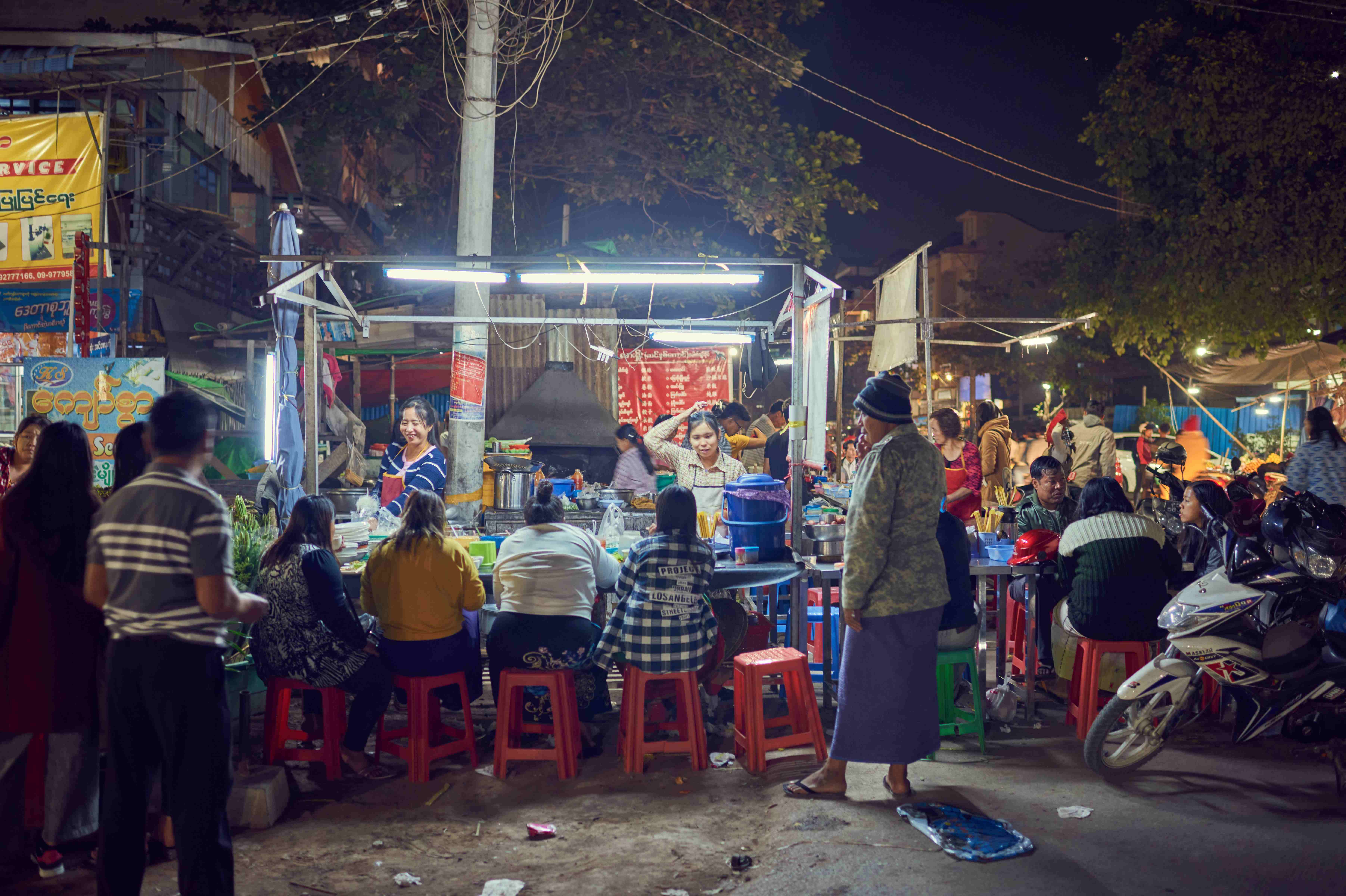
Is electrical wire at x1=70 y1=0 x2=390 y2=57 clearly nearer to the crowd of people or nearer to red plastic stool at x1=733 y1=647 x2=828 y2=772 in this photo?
the crowd of people

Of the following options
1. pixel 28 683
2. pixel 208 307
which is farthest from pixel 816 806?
pixel 208 307

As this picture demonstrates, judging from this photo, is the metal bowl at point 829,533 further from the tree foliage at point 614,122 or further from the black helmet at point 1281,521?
the tree foliage at point 614,122

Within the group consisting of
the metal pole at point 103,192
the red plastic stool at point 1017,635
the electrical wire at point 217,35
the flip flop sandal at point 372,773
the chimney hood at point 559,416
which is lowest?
the flip flop sandal at point 372,773

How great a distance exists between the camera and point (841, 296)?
6.46 metres

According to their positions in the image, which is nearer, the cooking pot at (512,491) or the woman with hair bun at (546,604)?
the woman with hair bun at (546,604)

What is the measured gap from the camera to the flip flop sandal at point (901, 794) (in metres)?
4.45

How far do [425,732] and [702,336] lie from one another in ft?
20.1

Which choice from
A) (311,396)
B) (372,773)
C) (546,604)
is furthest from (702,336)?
(372,773)

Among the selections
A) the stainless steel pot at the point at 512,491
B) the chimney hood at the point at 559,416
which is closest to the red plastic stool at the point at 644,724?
the stainless steel pot at the point at 512,491

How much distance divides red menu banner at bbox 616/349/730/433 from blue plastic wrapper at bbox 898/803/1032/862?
9.38 metres

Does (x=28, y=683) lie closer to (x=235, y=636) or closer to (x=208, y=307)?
(x=235, y=636)

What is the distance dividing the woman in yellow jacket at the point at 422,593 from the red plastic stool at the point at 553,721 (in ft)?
1.09

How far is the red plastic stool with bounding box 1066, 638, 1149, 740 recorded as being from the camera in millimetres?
5309

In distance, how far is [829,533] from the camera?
5.86 metres
